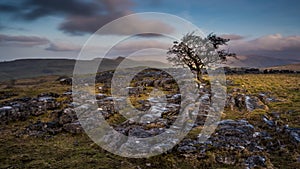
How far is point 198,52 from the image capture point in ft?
142

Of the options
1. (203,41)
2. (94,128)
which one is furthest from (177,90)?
(94,128)

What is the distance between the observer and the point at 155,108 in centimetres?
2933

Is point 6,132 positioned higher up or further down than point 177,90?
further down

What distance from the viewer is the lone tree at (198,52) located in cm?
4341

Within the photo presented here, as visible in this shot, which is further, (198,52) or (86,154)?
(198,52)

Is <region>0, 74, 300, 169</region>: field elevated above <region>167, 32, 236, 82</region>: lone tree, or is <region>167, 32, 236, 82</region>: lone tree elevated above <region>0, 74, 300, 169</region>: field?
<region>167, 32, 236, 82</region>: lone tree

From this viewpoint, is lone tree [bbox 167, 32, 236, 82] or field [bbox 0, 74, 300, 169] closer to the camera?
field [bbox 0, 74, 300, 169]

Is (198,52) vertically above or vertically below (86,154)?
above

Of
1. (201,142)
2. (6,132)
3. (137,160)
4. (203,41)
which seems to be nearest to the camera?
(137,160)

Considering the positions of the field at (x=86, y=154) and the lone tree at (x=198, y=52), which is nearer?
the field at (x=86, y=154)

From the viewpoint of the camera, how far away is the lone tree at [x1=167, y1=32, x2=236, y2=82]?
142 feet

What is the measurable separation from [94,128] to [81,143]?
11.5 ft

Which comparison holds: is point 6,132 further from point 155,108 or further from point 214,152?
point 214,152

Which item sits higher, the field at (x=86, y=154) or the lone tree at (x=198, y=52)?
the lone tree at (x=198, y=52)
